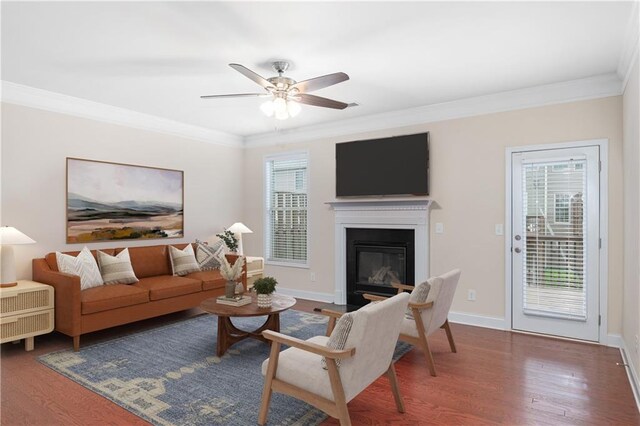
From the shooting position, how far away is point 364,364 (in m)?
2.18

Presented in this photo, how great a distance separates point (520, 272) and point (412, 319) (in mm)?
1727

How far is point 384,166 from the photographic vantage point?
16.9ft

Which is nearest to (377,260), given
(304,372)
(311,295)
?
(311,295)

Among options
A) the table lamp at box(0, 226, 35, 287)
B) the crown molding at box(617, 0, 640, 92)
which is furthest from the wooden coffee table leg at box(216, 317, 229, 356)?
the crown molding at box(617, 0, 640, 92)

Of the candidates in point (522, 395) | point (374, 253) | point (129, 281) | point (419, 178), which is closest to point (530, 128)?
point (419, 178)

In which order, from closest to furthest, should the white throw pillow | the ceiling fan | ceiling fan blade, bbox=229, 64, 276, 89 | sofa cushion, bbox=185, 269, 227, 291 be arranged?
ceiling fan blade, bbox=229, 64, 276, 89 → the ceiling fan → the white throw pillow → sofa cushion, bbox=185, 269, 227, 291

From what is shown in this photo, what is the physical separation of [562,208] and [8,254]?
561cm

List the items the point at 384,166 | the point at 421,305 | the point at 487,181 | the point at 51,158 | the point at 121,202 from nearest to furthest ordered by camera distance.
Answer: the point at 421,305
the point at 51,158
the point at 487,181
the point at 121,202
the point at 384,166

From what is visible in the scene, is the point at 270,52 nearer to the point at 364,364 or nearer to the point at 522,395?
the point at 364,364

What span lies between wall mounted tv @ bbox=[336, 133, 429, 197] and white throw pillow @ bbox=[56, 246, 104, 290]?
3208mm

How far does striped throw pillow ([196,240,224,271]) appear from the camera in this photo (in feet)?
17.4

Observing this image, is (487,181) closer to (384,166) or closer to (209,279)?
(384,166)

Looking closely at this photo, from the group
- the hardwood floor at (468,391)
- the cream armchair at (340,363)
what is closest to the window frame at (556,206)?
the hardwood floor at (468,391)

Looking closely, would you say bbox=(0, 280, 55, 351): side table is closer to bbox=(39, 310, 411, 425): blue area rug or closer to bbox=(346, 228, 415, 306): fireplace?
bbox=(39, 310, 411, 425): blue area rug
